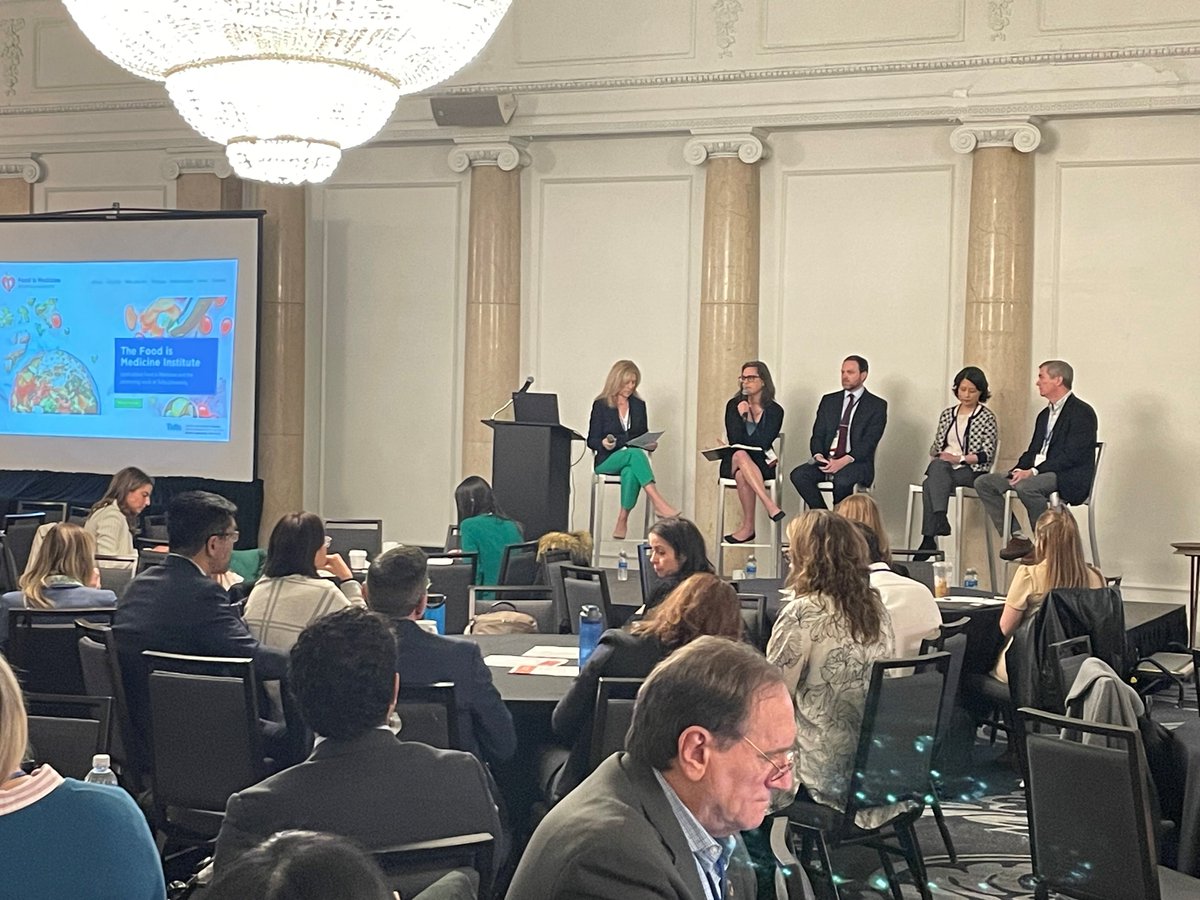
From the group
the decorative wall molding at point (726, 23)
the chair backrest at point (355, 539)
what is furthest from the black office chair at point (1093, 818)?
the decorative wall molding at point (726, 23)

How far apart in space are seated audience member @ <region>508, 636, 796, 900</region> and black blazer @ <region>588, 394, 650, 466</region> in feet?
28.7

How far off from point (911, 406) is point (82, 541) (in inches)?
273

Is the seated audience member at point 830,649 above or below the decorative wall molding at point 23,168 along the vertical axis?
below

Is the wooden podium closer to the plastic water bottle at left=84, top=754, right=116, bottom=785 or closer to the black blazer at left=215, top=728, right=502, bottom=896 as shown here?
the plastic water bottle at left=84, top=754, right=116, bottom=785

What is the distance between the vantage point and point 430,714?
12.7 ft

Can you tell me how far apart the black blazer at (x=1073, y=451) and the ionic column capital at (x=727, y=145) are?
309cm

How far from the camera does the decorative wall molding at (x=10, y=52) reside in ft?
44.5

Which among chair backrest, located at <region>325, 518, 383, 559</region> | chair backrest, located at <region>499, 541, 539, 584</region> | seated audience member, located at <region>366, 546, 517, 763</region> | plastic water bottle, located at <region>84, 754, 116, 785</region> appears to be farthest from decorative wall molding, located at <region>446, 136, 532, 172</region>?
plastic water bottle, located at <region>84, 754, 116, 785</region>

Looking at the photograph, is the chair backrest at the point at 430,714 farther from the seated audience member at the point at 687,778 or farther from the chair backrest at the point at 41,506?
the chair backrest at the point at 41,506

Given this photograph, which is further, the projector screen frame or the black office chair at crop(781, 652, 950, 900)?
the projector screen frame

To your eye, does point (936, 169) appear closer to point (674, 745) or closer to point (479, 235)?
point (479, 235)

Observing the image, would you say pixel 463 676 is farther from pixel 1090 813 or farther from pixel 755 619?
pixel 755 619

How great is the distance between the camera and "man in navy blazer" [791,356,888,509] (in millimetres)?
10383

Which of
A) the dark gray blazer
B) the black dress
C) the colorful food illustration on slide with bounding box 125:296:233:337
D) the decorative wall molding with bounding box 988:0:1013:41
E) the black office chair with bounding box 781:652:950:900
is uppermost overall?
the decorative wall molding with bounding box 988:0:1013:41
